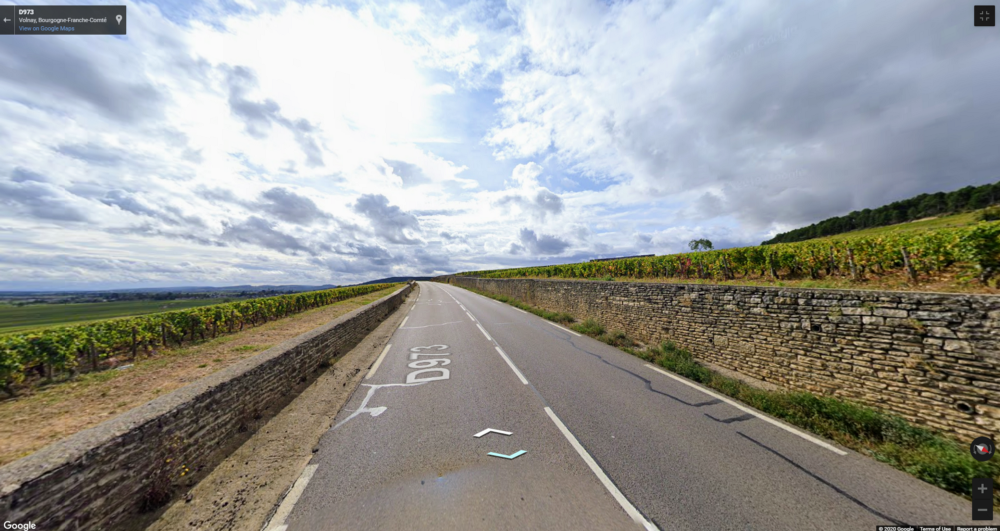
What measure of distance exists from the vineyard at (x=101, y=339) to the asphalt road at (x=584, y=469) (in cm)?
815

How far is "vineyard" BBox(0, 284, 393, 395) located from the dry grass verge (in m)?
0.55

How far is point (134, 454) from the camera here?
3.16 m

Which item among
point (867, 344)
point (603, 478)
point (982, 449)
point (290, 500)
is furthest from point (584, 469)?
point (867, 344)

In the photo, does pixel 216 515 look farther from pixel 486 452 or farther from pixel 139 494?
pixel 486 452

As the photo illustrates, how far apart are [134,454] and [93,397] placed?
637 centimetres

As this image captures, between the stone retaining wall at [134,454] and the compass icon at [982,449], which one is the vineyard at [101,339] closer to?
the stone retaining wall at [134,454]

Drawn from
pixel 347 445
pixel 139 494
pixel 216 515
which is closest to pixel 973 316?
pixel 347 445

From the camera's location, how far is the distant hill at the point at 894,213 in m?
59.8

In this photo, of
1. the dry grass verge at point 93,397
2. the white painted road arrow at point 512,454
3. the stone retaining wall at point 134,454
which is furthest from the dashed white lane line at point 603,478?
the dry grass verge at point 93,397

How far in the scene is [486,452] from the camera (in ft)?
14.0

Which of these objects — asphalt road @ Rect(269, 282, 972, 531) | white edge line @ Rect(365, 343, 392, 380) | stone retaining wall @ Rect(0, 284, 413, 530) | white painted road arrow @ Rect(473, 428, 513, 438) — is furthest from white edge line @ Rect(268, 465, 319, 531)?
white edge line @ Rect(365, 343, 392, 380)

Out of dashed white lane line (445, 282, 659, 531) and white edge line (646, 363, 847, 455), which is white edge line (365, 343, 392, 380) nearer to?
dashed white lane line (445, 282, 659, 531)

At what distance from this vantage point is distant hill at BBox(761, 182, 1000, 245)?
5975cm

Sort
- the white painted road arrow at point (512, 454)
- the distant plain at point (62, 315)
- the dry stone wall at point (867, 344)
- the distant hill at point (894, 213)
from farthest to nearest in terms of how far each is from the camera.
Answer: the distant hill at point (894, 213) → the distant plain at point (62, 315) → the dry stone wall at point (867, 344) → the white painted road arrow at point (512, 454)
